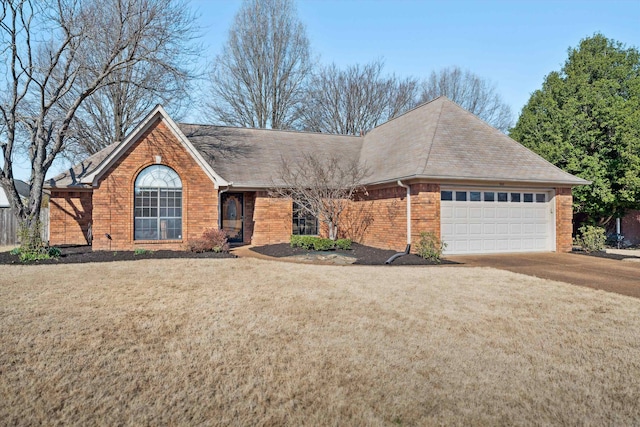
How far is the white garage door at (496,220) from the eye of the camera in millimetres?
13867

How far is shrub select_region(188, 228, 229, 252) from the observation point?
→ 13930 mm

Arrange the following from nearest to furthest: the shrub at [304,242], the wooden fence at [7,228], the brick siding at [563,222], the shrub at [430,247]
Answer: the shrub at [430,247]
the shrub at [304,242]
the brick siding at [563,222]
the wooden fence at [7,228]

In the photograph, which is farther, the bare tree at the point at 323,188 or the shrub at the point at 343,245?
the bare tree at the point at 323,188

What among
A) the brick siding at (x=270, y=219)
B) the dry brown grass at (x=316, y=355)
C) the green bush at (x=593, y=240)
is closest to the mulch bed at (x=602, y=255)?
the green bush at (x=593, y=240)

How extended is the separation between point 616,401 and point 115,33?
1845cm

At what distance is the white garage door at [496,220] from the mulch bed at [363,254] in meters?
1.96

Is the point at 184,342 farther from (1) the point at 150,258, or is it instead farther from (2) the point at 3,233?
(2) the point at 3,233

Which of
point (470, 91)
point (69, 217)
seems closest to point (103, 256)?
point (69, 217)

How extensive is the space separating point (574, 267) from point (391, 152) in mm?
8089

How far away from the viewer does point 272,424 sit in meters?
3.21

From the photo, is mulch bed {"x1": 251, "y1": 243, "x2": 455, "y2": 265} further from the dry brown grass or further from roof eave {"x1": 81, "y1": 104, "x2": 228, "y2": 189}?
the dry brown grass

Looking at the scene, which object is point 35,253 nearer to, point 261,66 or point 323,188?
point 323,188

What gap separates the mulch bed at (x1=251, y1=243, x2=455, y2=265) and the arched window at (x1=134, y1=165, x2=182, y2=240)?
324 centimetres

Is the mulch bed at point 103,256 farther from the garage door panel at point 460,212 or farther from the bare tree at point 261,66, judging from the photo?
the bare tree at point 261,66
